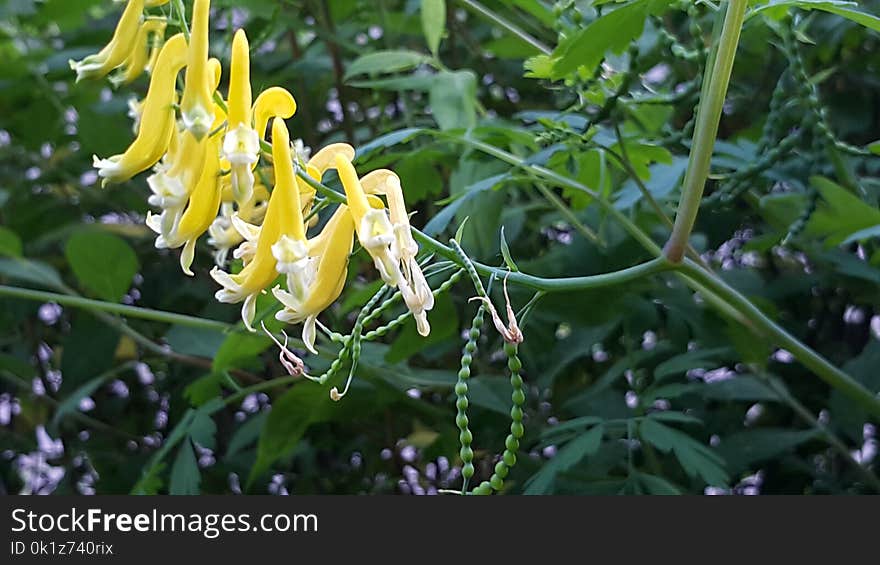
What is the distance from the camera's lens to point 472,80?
2.73 feet

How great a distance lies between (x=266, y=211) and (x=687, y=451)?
38 cm

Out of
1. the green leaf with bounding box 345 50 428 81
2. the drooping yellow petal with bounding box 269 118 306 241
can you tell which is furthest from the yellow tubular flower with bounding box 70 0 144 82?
the green leaf with bounding box 345 50 428 81

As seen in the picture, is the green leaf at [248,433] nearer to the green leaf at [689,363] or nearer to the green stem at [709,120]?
the green leaf at [689,363]

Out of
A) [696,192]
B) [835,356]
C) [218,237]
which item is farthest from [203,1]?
[835,356]

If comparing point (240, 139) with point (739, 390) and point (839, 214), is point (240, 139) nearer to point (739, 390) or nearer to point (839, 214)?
point (839, 214)

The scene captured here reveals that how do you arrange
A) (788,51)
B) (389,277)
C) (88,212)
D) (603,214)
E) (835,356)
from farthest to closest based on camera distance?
(88,212) → (835,356) → (603,214) → (788,51) → (389,277)

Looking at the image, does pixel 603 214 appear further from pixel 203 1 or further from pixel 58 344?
pixel 58 344

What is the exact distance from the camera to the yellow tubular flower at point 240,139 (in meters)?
0.47

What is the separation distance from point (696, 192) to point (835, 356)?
56cm

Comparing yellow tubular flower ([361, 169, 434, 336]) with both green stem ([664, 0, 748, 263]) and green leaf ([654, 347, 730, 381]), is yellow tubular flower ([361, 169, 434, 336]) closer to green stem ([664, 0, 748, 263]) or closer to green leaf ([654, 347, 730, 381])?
green stem ([664, 0, 748, 263])

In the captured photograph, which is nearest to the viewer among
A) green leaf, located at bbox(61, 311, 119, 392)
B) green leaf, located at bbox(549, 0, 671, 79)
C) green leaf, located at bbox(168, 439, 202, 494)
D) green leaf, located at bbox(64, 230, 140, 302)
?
green leaf, located at bbox(549, 0, 671, 79)

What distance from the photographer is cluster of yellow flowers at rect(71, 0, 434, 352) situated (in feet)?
1.60

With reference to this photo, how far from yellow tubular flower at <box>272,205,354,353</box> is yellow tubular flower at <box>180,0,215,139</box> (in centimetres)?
8

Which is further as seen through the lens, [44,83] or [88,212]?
[88,212]
